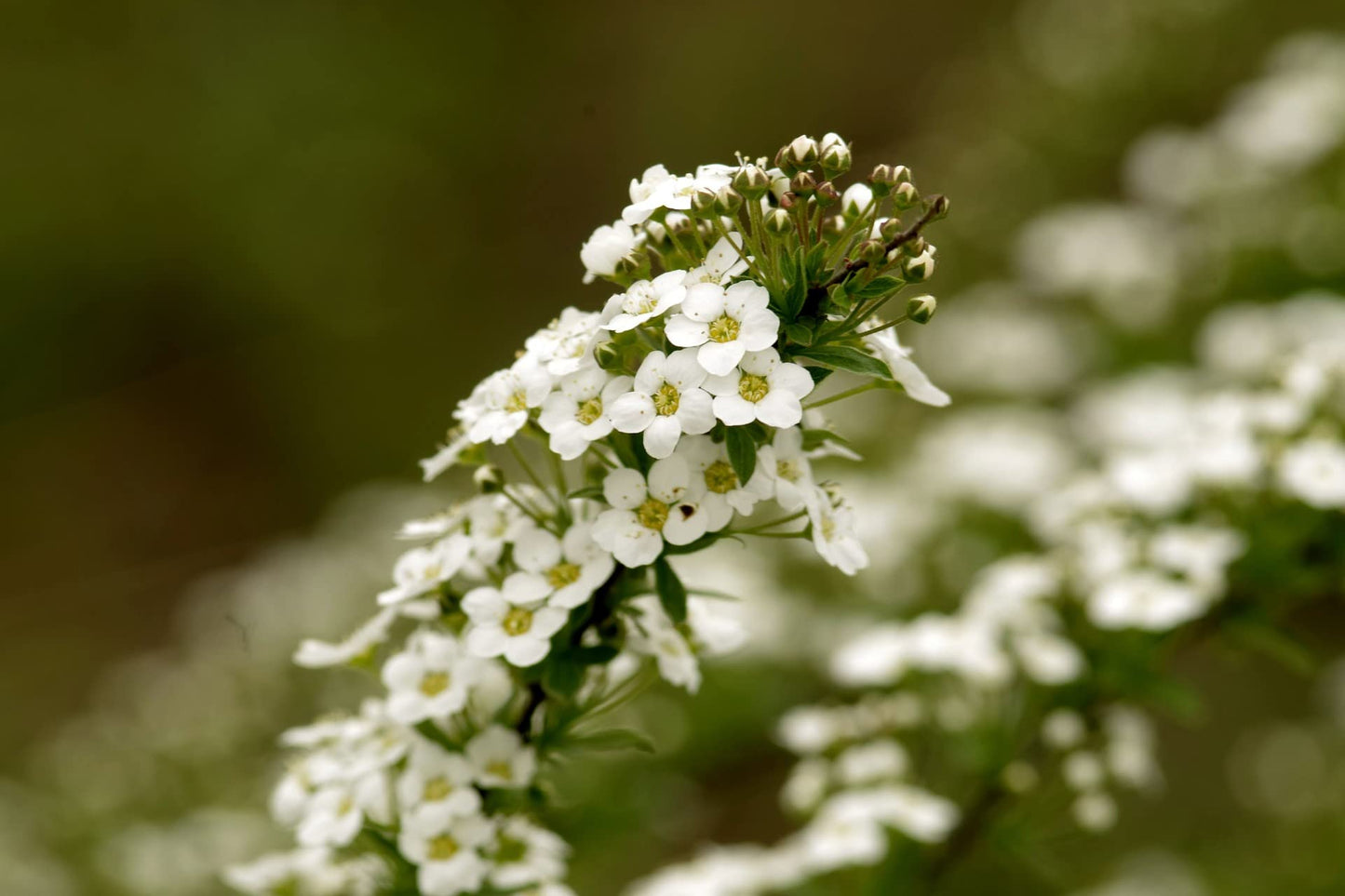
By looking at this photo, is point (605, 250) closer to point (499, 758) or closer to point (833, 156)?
point (833, 156)

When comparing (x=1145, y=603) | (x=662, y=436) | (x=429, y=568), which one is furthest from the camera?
(x=1145, y=603)

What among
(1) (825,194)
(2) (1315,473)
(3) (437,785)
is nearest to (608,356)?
(1) (825,194)

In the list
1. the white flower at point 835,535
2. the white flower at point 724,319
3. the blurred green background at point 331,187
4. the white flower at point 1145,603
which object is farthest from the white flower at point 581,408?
the blurred green background at point 331,187

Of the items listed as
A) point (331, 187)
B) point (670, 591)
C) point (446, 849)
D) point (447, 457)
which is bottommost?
point (446, 849)

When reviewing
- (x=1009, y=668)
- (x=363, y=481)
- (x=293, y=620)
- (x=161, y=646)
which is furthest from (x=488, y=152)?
(x=1009, y=668)

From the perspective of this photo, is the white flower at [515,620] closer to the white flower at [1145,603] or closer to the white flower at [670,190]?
the white flower at [670,190]

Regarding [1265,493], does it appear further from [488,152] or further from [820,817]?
[488,152]

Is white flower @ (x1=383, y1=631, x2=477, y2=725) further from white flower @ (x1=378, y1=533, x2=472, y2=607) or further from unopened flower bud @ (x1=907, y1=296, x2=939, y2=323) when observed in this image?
unopened flower bud @ (x1=907, y1=296, x2=939, y2=323)
